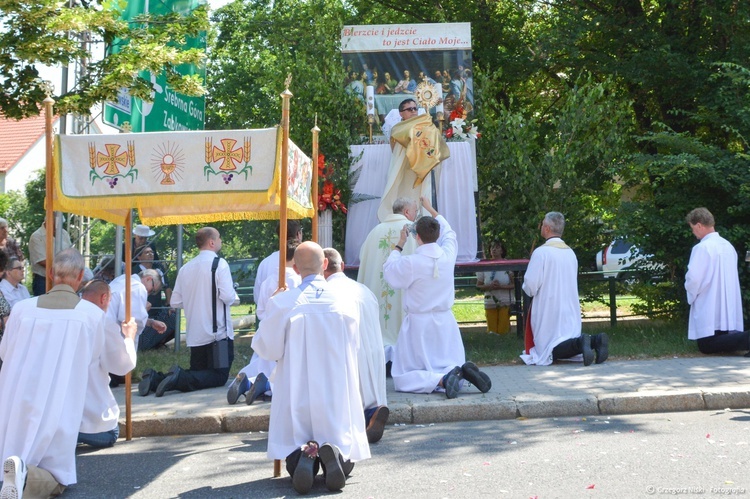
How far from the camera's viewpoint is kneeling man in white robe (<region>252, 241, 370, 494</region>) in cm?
608

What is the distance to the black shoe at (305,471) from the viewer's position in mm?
5742

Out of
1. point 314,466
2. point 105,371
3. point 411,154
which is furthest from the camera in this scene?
point 411,154

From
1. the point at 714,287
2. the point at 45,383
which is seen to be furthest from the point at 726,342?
the point at 45,383

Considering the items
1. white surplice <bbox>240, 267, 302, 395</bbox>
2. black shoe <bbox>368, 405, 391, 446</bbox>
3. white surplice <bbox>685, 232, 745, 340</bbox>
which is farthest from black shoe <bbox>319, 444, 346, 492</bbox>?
white surplice <bbox>685, 232, 745, 340</bbox>

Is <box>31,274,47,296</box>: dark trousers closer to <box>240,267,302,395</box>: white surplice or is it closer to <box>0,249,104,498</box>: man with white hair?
<box>240,267,302,395</box>: white surplice

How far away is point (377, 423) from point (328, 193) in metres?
6.53

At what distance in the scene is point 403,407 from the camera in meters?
8.45

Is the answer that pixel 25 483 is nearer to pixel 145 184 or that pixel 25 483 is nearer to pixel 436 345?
pixel 145 184

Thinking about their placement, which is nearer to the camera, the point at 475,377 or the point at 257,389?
the point at 475,377

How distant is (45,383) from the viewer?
5.99 meters

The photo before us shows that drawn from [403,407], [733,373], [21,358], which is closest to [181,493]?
[21,358]

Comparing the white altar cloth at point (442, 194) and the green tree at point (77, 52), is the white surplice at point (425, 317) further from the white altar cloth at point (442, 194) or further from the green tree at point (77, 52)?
the white altar cloth at point (442, 194)

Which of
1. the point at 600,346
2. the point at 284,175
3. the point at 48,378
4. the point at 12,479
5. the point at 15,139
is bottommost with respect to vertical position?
the point at 12,479

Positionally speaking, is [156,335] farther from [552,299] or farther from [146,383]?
[552,299]
